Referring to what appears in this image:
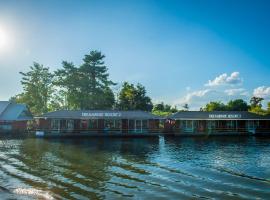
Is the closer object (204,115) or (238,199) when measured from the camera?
(238,199)

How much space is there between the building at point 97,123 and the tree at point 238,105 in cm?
4628

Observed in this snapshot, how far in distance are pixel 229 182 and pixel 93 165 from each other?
1085cm

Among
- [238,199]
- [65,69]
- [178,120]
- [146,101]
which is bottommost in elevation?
[238,199]

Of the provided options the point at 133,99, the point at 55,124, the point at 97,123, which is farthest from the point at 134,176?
the point at 133,99

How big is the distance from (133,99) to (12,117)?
35.6 meters

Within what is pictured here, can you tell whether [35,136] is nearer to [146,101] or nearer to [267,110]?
[146,101]

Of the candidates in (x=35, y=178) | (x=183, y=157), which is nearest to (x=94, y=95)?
(x=183, y=157)

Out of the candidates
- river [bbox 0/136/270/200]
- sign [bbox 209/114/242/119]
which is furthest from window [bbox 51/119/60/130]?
sign [bbox 209/114/242/119]

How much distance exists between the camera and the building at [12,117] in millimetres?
54938

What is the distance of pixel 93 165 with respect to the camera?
23078 mm

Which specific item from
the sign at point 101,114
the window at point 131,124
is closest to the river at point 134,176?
the sign at point 101,114

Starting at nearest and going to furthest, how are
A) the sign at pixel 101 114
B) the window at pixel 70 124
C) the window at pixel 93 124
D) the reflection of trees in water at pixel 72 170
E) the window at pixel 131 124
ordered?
1. the reflection of trees in water at pixel 72 170
2. the sign at pixel 101 114
3. the window at pixel 70 124
4. the window at pixel 93 124
5. the window at pixel 131 124

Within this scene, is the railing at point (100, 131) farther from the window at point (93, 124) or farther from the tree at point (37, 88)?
the tree at point (37, 88)

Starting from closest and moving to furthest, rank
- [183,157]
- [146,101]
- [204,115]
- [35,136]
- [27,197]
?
[27,197], [183,157], [35,136], [204,115], [146,101]
